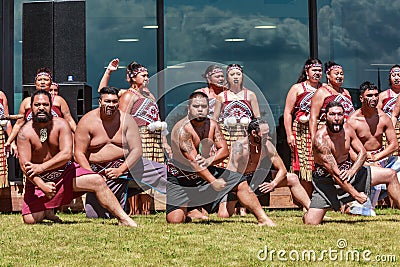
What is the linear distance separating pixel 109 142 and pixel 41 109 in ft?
2.65

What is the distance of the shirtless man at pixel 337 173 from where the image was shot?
638 centimetres

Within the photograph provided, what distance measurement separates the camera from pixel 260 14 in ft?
32.4

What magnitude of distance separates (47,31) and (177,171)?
3303mm

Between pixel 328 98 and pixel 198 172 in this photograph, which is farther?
pixel 328 98

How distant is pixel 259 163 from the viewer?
22.6 ft

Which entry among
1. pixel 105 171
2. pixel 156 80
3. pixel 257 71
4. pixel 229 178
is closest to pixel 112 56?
pixel 156 80

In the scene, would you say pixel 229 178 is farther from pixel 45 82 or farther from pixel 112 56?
pixel 112 56

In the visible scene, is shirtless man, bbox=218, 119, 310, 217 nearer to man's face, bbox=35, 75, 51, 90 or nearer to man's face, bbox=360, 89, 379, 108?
man's face, bbox=360, 89, 379, 108

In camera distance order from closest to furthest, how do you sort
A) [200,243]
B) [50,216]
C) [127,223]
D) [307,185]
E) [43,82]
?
[200,243]
[127,223]
[50,216]
[43,82]
[307,185]

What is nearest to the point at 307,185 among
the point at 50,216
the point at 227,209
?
the point at 227,209

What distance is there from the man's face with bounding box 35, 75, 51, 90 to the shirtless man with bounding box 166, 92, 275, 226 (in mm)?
1963

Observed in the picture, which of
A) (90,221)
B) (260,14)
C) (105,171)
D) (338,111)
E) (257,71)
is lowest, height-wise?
(90,221)

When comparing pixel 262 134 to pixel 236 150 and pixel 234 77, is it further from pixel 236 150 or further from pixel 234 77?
pixel 234 77

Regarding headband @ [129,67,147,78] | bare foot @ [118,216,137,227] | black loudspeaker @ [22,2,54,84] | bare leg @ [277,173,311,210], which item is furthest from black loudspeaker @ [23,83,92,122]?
bare leg @ [277,173,311,210]
